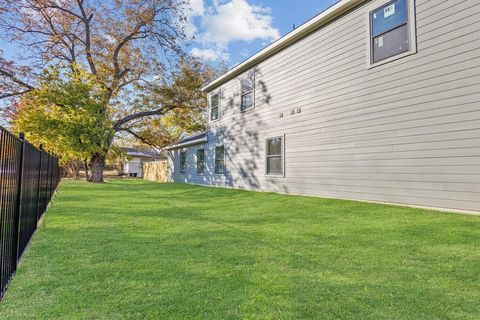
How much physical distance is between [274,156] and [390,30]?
4555mm

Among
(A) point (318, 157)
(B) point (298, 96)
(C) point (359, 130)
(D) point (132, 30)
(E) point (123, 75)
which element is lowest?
(A) point (318, 157)

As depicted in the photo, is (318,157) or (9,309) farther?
(318,157)

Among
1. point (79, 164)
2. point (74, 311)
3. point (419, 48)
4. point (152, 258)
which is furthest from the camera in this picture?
point (79, 164)

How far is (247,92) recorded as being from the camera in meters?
11.1

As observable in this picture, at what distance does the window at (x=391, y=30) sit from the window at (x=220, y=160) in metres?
7.27

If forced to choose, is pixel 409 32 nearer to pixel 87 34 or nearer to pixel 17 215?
pixel 17 215

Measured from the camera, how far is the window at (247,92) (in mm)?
10891

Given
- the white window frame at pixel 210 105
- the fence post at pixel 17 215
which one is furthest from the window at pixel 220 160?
the fence post at pixel 17 215

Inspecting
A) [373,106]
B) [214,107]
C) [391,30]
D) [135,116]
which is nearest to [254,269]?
[373,106]

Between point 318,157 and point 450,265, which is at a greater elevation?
point 318,157

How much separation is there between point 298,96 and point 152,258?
21.6ft

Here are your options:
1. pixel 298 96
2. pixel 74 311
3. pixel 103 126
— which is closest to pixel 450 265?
pixel 74 311

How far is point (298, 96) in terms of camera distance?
8633 mm

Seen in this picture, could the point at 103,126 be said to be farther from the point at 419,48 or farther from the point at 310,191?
the point at 419,48
